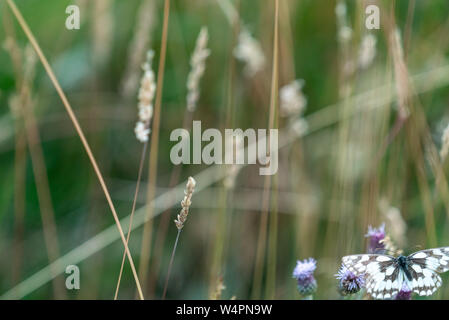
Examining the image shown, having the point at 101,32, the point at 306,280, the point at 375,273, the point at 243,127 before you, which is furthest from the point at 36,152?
the point at 375,273

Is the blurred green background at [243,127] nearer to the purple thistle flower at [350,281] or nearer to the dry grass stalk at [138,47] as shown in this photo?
the dry grass stalk at [138,47]

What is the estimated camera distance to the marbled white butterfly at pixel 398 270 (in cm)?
75

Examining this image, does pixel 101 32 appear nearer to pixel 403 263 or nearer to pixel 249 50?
pixel 249 50

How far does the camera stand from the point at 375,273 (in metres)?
0.76

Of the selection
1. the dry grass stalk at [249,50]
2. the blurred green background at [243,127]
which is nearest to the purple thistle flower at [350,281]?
the blurred green background at [243,127]

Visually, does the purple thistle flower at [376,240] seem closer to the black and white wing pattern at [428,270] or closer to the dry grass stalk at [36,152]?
the black and white wing pattern at [428,270]

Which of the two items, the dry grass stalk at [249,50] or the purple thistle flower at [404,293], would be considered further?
the dry grass stalk at [249,50]

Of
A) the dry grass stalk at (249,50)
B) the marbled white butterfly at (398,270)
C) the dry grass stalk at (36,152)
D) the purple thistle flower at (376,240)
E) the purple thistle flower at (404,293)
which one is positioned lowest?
the purple thistle flower at (404,293)

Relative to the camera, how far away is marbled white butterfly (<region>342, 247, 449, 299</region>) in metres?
0.75

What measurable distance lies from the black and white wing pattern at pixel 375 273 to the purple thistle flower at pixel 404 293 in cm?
1

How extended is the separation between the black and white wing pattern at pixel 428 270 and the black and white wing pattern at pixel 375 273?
0.08 feet

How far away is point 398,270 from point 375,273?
1.8 inches

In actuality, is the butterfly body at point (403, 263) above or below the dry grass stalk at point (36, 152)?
below

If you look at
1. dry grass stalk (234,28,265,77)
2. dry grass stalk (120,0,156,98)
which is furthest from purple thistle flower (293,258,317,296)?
dry grass stalk (120,0,156,98)
